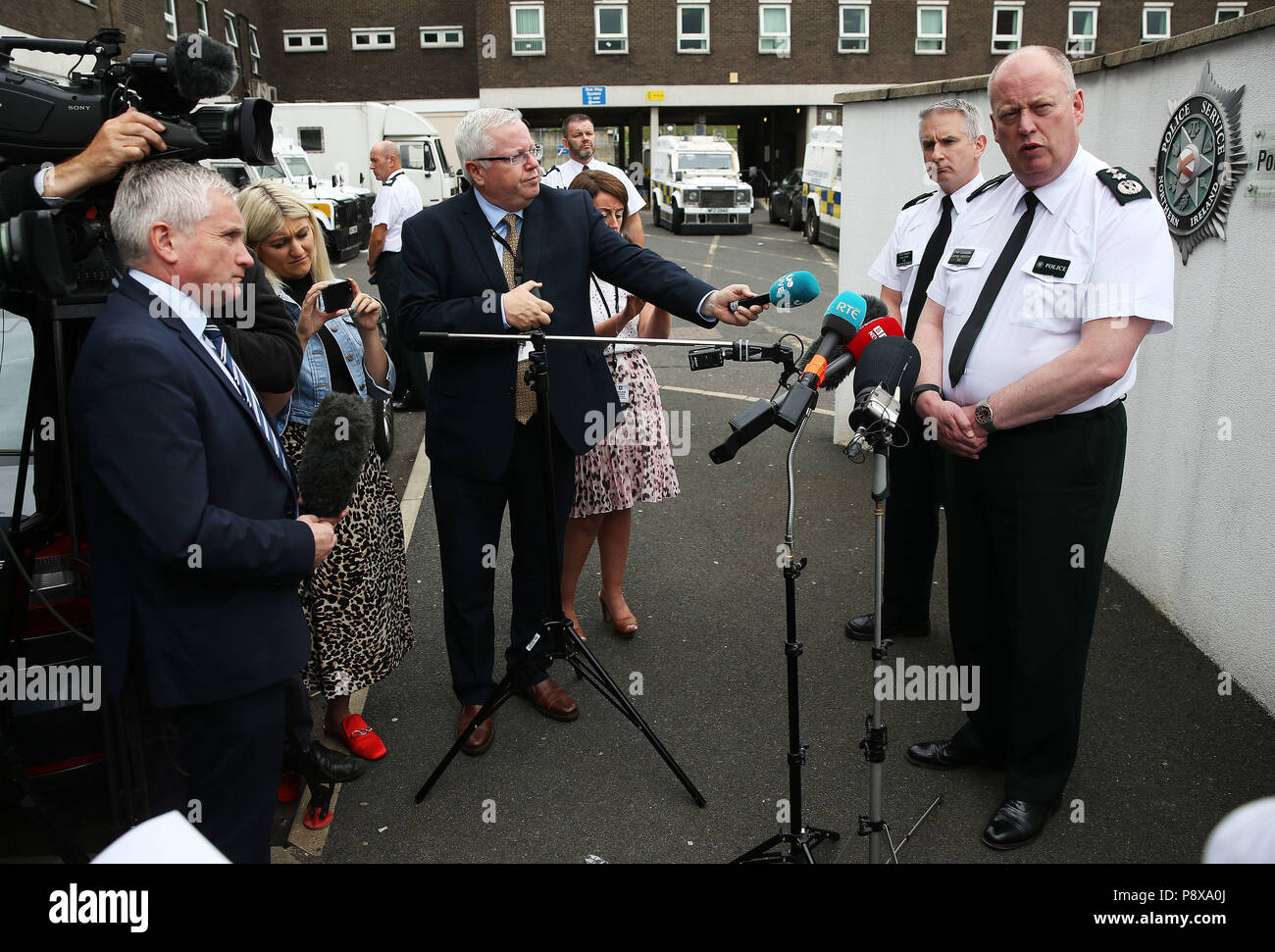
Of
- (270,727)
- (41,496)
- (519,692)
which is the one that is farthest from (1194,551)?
(41,496)

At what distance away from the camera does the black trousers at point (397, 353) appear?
27.0ft

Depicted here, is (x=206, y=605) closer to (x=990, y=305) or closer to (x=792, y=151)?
(x=990, y=305)

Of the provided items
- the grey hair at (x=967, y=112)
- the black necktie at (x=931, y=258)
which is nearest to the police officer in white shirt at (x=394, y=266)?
the black necktie at (x=931, y=258)

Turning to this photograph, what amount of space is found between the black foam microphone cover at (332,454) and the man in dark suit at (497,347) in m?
0.92

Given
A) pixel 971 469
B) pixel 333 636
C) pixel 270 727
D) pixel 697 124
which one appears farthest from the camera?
pixel 697 124

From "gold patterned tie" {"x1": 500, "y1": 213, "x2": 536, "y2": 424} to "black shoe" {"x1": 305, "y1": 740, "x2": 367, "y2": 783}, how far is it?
4.42ft

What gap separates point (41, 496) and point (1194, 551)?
4.30 m

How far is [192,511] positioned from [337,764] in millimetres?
1736

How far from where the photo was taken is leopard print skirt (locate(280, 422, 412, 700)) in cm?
350

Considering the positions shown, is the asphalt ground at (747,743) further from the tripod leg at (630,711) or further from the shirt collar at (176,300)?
the shirt collar at (176,300)

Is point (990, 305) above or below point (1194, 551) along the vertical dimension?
above

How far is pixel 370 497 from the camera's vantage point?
3629 mm

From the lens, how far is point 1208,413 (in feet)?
13.8

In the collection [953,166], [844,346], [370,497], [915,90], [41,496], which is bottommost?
[370,497]
